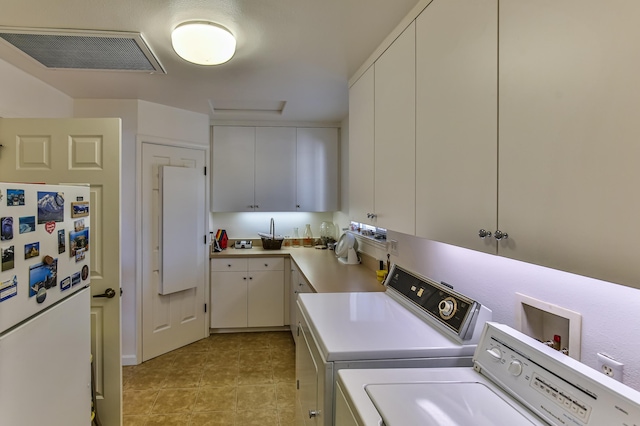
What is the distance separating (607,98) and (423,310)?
1.09 meters

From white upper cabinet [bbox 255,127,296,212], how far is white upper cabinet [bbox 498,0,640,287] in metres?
3.13

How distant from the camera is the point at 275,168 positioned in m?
3.95

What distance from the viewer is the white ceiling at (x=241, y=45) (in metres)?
1.53

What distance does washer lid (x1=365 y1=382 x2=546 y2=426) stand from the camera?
0.83 m

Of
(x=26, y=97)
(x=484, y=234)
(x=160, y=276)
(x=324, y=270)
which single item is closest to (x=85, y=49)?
(x=26, y=97)

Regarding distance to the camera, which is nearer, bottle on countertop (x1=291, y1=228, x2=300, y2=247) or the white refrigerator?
the white refrigerator

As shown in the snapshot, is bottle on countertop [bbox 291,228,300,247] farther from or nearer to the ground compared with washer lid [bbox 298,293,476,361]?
farther from the ground

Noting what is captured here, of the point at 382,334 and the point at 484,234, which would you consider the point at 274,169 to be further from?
the point at 484,234

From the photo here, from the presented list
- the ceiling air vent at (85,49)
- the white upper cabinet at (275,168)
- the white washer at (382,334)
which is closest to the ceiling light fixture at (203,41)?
the ceiling air vent at (85,49)

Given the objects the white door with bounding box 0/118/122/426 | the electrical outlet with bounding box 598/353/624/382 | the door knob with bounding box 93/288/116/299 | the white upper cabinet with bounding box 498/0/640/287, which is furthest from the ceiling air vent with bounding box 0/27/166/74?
the electrical outlet with bounding box 598/353/624/382

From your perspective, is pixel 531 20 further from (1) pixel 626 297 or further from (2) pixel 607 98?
(1) pixel 626 297

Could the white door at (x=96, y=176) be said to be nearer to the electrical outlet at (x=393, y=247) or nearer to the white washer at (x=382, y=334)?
the white washer at (x=382, y=334)

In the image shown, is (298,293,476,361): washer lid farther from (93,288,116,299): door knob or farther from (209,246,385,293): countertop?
(93,288,116,299): door knob

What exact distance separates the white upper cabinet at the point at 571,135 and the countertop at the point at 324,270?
139cm
